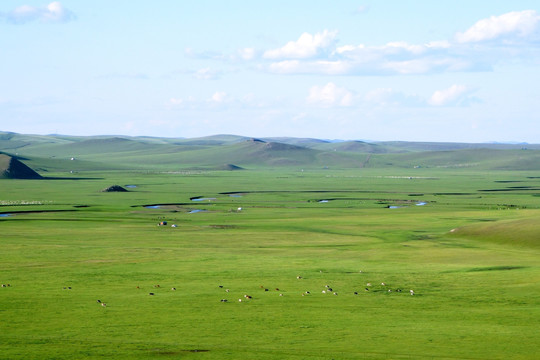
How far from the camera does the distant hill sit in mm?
173000

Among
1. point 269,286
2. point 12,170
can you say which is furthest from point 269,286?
point 12,170

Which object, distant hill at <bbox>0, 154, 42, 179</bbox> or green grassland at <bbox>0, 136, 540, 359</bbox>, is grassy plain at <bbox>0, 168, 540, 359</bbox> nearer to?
green grassland at <bbox>0, 136, 540, 359</bbox>

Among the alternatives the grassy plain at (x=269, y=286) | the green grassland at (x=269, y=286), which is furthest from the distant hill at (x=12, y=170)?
the grassy plain at (x=269, y=286)

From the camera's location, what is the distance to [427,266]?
47156 millimetres

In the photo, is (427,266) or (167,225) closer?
(427,266)

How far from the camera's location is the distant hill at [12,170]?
17300 cm

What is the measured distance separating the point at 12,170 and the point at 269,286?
149 m

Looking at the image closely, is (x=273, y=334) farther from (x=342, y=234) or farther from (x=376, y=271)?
(x=342, y=234)

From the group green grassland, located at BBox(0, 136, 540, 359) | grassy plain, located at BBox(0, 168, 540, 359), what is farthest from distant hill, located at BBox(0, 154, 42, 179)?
grassy plain, located at BBox(0, 168, 540, 359)

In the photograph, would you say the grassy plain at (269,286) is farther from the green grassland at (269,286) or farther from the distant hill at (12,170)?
the distant hill at (12,170)

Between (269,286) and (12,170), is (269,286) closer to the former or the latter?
(269,286)

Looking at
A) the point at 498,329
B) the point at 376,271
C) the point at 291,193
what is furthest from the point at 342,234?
the point at 291,193

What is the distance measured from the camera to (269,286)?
39.0m

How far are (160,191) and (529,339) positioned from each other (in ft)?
372
